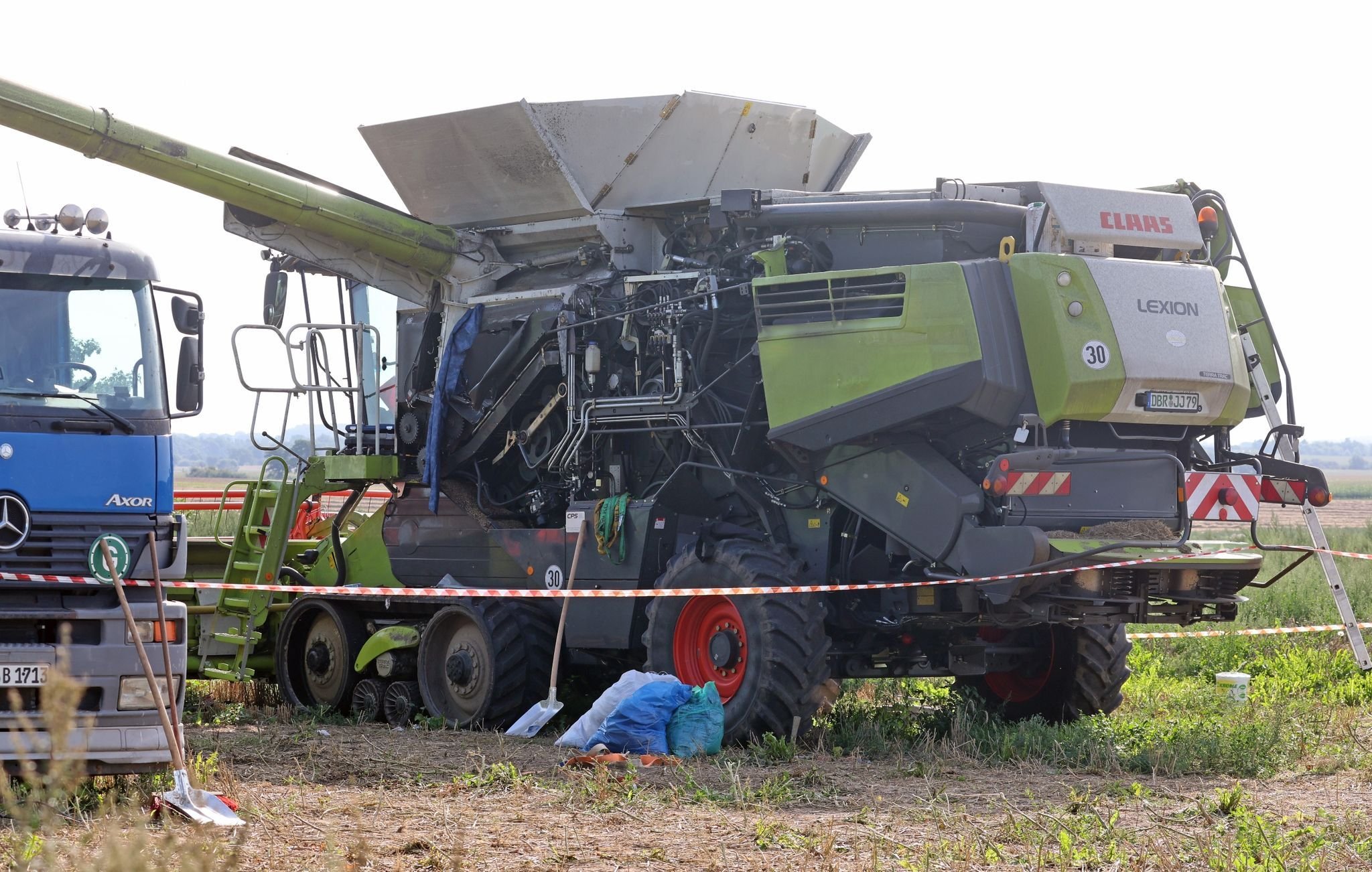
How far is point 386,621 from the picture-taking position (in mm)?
12109

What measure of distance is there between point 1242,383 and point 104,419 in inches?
258

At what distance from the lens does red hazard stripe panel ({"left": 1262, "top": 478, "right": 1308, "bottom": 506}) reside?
32.0 ft

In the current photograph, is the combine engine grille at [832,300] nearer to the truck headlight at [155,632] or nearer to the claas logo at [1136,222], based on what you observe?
the claas logo at [1136,222]

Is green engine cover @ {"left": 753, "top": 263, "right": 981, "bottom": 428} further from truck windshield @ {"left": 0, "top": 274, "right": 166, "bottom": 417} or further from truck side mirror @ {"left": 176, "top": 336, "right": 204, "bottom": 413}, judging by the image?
truck windshield @ {"left": 0, "top": 274, "right": 166, "bottom": 417}

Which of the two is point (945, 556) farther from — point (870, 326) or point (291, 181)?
point (291, 181)

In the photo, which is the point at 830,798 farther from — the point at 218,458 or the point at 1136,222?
the point at 218,458

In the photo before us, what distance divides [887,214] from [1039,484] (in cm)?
201

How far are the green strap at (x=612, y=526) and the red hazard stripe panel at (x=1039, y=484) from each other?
2.88 metres

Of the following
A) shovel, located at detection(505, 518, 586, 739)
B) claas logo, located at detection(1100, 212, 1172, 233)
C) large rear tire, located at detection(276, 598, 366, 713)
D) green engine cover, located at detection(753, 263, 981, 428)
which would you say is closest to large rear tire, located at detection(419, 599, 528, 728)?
shovel, located at detection(505, 518, 586, 739)

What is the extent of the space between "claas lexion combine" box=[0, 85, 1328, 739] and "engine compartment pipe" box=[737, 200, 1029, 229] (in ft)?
0.08

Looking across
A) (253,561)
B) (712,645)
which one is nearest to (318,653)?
(253,561)

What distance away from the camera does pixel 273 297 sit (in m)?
12.2

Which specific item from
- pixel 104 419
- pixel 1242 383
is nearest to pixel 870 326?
pixel 1242 383

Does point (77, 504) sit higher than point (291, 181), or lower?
lower
